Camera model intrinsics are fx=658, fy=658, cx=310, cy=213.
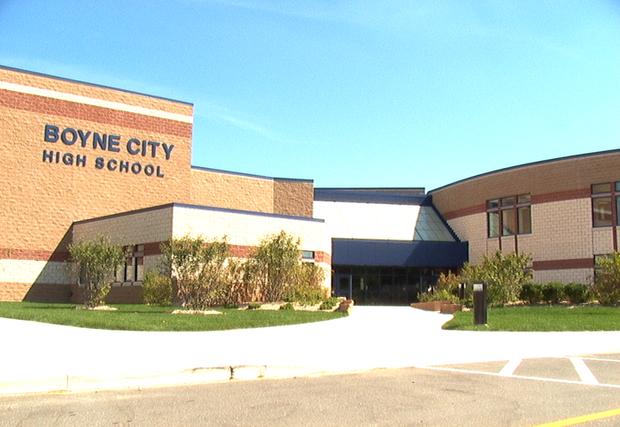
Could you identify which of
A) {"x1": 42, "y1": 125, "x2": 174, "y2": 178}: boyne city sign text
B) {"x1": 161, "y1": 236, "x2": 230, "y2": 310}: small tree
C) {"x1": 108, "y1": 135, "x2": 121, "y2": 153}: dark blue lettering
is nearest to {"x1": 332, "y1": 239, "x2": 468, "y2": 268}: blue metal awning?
{"x1": 42, "y1": 125, "x2": 174, "y2": 178}: boyne city sign text

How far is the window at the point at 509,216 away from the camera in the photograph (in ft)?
124

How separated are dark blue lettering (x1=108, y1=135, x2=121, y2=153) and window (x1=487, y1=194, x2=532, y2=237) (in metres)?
22.0

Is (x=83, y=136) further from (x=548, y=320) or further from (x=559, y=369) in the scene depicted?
(x=559, y=369)

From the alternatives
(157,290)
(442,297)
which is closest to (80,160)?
(157,290)

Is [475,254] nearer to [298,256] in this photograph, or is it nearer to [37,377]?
[298,256]

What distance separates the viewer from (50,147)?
3362 centimetres

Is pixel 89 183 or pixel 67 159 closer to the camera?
pixel 67 159

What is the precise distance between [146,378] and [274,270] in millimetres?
18253

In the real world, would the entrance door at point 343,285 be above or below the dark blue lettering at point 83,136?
below

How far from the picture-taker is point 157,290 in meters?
26.1

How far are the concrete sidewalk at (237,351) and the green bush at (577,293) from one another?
1219cm

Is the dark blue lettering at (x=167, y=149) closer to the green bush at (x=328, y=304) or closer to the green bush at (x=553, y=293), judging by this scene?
the green bush at (x=328, y=304)

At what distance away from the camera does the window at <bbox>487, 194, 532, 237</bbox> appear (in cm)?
3775

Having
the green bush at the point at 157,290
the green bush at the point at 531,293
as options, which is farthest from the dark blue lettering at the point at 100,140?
the green bush at the point at 531,293
